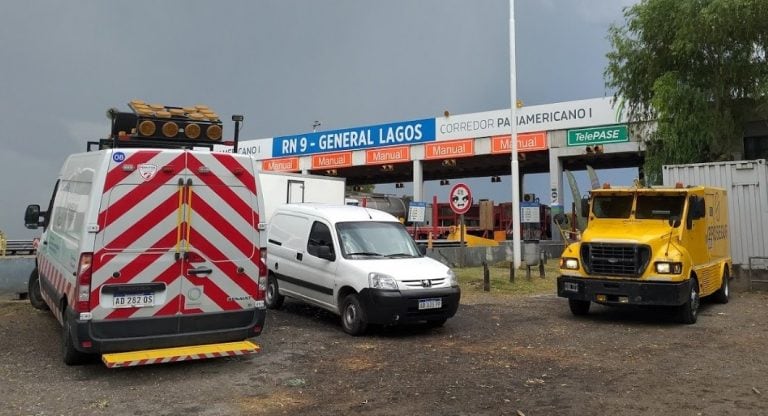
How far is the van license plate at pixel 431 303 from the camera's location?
8.55m

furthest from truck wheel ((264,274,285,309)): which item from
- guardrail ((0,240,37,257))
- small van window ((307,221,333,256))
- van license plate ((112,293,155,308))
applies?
guardrail ((0,240,37,257))

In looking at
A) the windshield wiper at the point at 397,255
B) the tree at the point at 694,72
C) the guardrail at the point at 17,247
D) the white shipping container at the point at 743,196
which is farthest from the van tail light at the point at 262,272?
the guardrail at the point at 17,247

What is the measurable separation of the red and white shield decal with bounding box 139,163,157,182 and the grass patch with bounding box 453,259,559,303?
7.74 meters

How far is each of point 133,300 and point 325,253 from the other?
11.1 ft

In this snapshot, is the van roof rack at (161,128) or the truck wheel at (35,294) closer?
the van roof rack at (161,128)

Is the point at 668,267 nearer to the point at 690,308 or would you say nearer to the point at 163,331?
the point at 690,308

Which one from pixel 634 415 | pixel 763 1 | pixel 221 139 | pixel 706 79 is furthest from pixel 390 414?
pixel 706 79

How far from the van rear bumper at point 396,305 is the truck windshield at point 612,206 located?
13.5 ft

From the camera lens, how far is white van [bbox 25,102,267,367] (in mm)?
6113

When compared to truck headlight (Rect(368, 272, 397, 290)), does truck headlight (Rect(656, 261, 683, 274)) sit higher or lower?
higher

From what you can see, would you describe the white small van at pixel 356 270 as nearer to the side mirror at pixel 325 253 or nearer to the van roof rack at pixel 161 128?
the side mirror at pixel 325 253

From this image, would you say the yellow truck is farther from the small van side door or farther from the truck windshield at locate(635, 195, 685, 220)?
the small van side door

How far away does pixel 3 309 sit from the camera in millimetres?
10562

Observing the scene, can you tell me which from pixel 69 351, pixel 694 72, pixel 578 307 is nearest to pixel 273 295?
pixel 69 351
